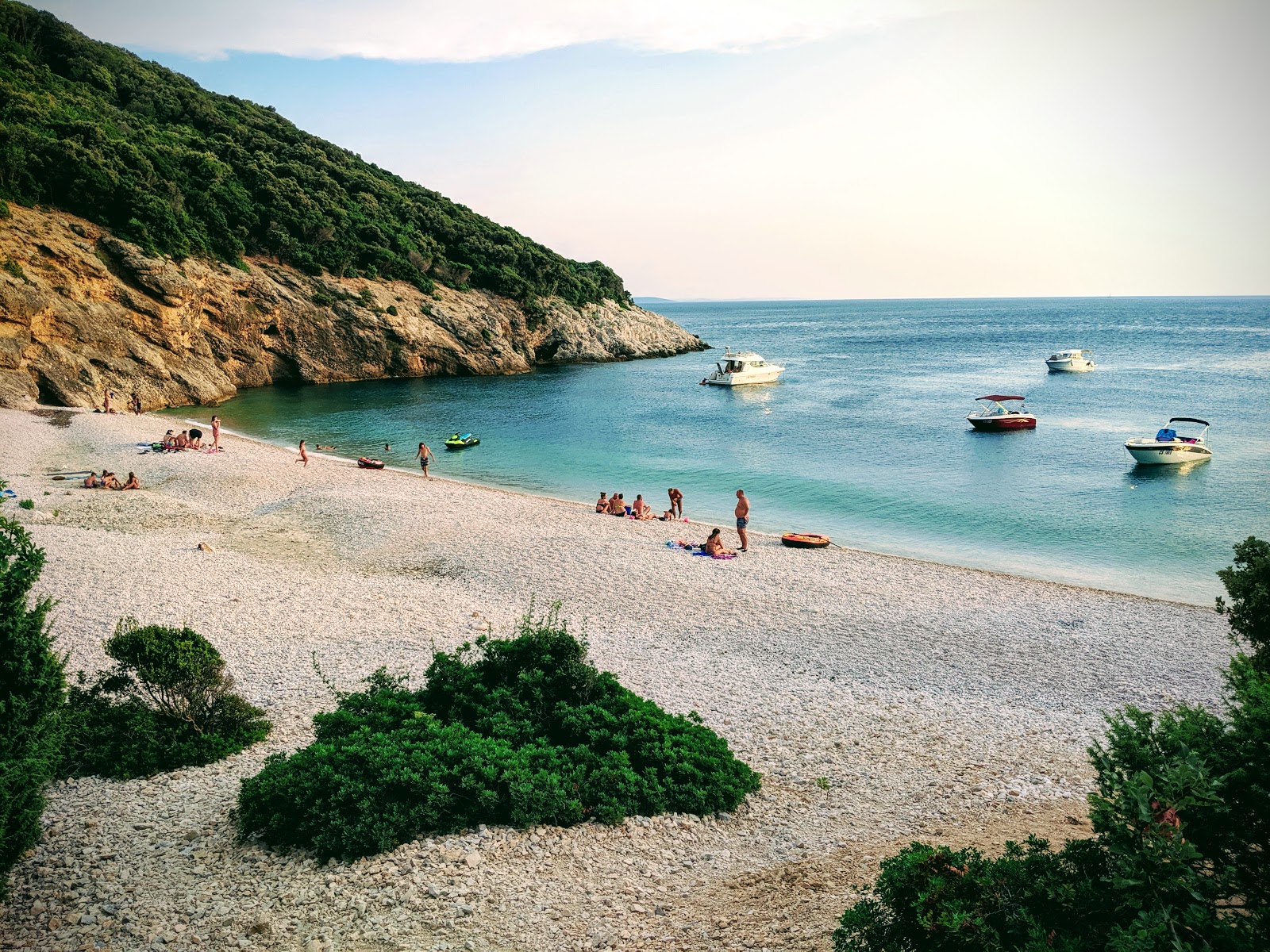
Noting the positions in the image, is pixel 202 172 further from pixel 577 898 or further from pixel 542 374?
pixel 577 898

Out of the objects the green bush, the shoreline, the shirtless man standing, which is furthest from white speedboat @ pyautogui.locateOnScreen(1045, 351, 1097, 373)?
the green bush

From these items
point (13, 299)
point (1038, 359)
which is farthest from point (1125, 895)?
point (1038, 359)

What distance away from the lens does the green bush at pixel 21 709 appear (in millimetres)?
6293

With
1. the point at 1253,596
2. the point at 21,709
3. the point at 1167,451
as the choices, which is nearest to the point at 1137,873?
the point at 1253,596

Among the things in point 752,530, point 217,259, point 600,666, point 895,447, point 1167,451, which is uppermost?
point 217,259

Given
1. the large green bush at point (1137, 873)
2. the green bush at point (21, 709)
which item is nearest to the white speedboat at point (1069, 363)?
the large green bush at point (1137, 873)

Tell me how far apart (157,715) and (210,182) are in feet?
195

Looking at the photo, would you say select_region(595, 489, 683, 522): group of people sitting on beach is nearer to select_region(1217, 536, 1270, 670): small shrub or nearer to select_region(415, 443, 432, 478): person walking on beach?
select_region(415, 443, 432, 478): person walking on beach

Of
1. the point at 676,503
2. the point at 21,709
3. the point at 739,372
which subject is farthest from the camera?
the point at 739,372

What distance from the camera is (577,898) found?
693 cm

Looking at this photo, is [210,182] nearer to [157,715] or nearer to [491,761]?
[157,715]

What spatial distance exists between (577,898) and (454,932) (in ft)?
3.89

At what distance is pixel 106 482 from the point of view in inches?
960

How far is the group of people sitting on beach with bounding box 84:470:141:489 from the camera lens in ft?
79.6
